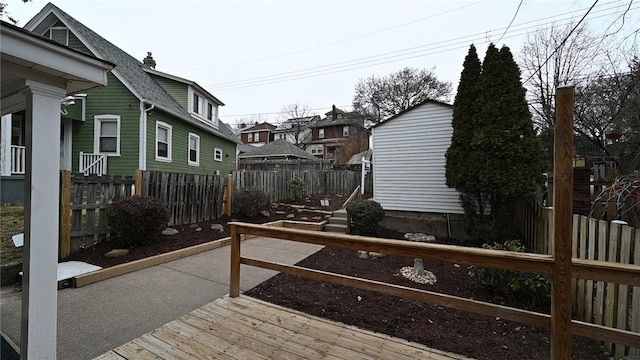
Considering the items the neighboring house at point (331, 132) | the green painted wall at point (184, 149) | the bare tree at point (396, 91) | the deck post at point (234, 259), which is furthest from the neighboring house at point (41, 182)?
the neighboring house at point (331, 132)

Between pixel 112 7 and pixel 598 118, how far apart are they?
56.9ft

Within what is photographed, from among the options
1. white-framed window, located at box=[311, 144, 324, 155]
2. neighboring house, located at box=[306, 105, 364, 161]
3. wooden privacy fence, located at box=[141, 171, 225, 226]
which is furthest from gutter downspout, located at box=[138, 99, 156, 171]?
white-framed window, located at box=[311, 144, 324, 155]

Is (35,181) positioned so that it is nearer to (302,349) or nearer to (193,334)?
(193,334)

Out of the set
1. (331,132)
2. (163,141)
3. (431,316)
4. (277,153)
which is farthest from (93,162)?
(331,132)

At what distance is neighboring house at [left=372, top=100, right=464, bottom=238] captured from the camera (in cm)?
736

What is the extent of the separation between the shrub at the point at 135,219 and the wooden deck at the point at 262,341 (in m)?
2.64

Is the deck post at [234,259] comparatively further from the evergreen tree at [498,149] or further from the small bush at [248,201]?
the evergreen tree at [498,149]

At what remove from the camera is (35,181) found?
179 centimetres

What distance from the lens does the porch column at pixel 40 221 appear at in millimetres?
1791

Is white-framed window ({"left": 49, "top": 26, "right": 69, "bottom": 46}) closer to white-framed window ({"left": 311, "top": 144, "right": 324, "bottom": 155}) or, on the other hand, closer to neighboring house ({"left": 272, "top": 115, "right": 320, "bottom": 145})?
white-framed window ({"left": 311, "top": 144, "right": 324, "bottom": 155})

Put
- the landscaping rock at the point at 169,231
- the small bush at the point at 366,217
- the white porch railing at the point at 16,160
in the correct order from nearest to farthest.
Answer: the landscaping rock at the point at 169,231, the small bush at the point at 366,217, the white porch railing at the point at 16,160

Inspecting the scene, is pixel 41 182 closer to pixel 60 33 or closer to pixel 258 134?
pixel 60 33

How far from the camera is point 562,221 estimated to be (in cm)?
176

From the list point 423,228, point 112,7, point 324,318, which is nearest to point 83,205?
point 324,318
